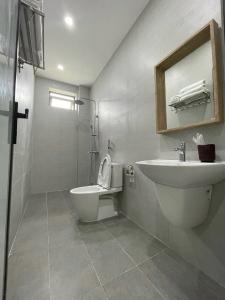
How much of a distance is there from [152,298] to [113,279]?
0.27 metres

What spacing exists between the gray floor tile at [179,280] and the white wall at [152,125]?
0.22 ft

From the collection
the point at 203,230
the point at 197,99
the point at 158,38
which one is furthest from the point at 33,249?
the point at 158,38

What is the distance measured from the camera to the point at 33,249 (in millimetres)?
1288

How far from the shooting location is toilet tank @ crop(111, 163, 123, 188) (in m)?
1.94

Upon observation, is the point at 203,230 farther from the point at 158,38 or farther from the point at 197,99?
the point at 158,38

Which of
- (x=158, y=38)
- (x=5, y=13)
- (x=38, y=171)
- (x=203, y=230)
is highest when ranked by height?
(x=158, y=38)

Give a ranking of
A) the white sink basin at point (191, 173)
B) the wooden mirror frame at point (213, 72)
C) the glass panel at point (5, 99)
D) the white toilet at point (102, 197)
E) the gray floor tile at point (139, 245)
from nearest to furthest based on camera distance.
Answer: the glass panel at point (5, 99) < the white sink basin at point (191, 173) < the wooden mirror frame at point (213, 72) < the gray floor tile at point (139, 245) < the white toilet at point (102, 197)

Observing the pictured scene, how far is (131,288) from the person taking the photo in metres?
0.91

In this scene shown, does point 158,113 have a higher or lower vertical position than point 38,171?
higher

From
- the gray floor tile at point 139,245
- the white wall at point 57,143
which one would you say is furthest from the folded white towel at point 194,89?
the white wall at point 57,143

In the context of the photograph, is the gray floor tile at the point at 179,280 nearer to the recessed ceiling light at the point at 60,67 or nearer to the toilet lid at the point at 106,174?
the toilet lid at the point at 106,174

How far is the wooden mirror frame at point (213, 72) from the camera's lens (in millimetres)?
965

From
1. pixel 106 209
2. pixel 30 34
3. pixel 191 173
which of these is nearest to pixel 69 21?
pixel 30 34

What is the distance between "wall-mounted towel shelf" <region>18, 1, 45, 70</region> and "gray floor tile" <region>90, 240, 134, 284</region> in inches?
72.9
